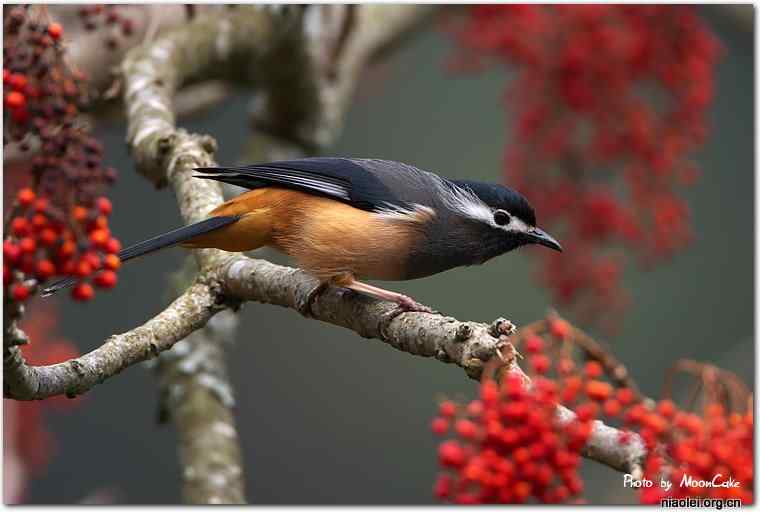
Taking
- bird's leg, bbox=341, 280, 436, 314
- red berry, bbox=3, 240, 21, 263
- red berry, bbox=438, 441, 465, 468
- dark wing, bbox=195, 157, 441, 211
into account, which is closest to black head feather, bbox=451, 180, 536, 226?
dark wing, bbox=195, 157, 441, 211

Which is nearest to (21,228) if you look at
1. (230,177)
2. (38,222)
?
(38,222)

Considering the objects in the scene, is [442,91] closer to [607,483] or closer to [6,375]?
[607,483]

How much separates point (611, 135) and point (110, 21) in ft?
8.01

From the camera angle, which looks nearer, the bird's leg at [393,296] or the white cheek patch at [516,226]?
the bird's leg at [393,296]

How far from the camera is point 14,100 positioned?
232 centimetres

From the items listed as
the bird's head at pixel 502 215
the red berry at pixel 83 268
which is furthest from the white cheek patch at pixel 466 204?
the red berry at pixel 83 268

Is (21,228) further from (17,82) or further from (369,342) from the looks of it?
(369,342)

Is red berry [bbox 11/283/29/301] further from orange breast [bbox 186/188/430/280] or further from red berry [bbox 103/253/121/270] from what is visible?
orange breast [bbox 186/188/430/280]

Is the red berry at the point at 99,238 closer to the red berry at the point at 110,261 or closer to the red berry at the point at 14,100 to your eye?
the red berry at the point at 110,261

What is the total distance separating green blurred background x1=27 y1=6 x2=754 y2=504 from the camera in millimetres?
6098

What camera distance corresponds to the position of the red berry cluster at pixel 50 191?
1822 mm

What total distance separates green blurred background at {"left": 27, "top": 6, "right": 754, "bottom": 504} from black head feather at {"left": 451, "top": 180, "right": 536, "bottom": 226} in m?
2.59

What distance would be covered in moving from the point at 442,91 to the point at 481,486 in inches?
237

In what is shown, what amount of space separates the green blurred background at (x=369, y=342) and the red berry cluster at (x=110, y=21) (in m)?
1.60
